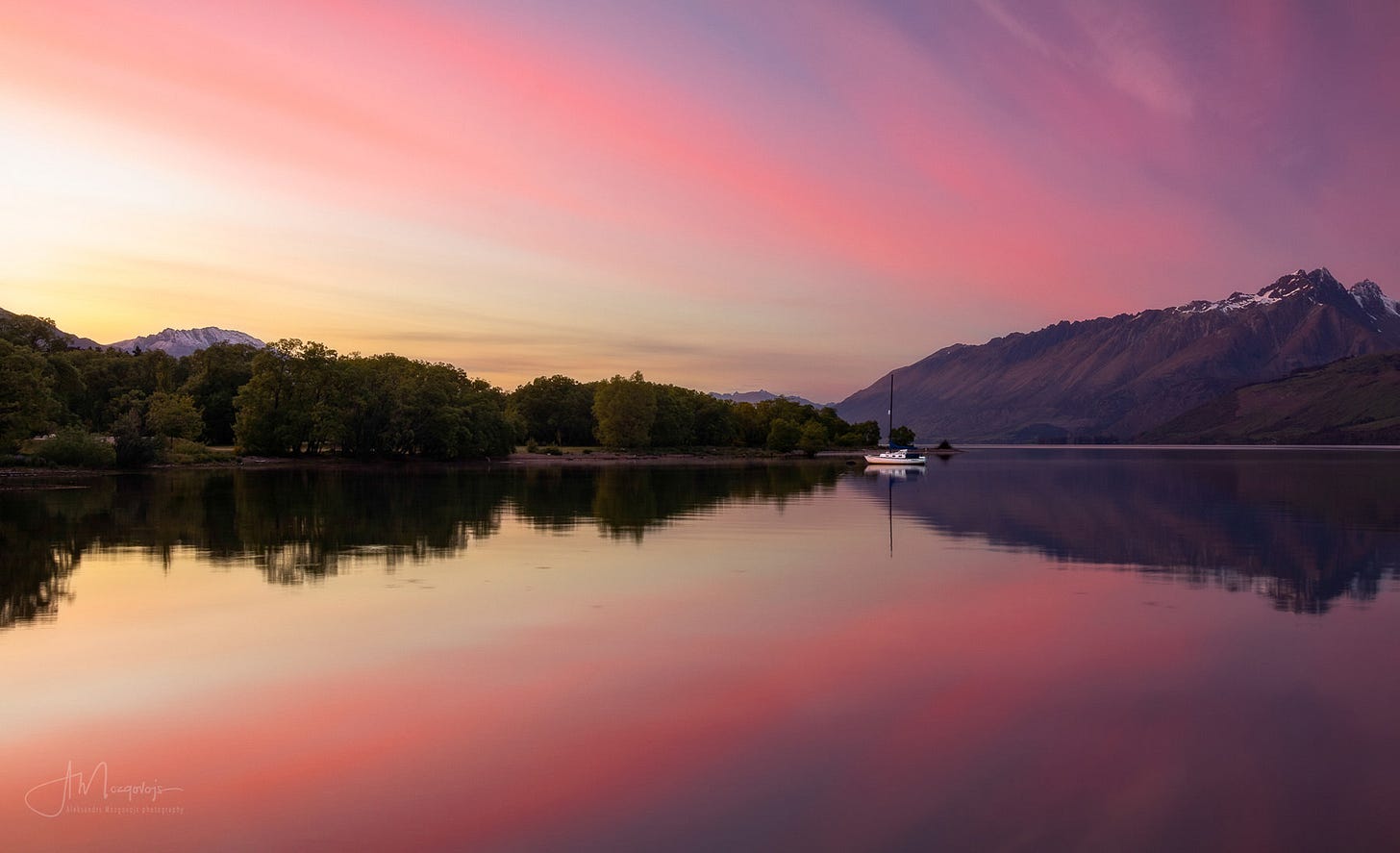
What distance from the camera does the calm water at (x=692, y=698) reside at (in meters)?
11.1

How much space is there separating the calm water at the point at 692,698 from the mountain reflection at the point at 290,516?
0.58m

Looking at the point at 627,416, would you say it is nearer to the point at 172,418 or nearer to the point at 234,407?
the point at 234,407

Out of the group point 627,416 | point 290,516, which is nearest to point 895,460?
point 627,416

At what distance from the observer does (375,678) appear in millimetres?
17047

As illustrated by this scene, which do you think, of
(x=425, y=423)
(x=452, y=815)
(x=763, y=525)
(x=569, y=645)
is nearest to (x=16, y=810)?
(x=452, y=815)

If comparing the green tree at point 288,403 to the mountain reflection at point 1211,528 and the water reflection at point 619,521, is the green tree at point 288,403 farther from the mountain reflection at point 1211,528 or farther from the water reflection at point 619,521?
the mountain reflection at point 1211,528

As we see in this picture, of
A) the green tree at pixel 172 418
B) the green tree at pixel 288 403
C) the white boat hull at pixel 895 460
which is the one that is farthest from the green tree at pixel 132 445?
the white boat hull at pixel 895 460

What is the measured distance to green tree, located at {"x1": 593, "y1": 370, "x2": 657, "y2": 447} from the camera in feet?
630
